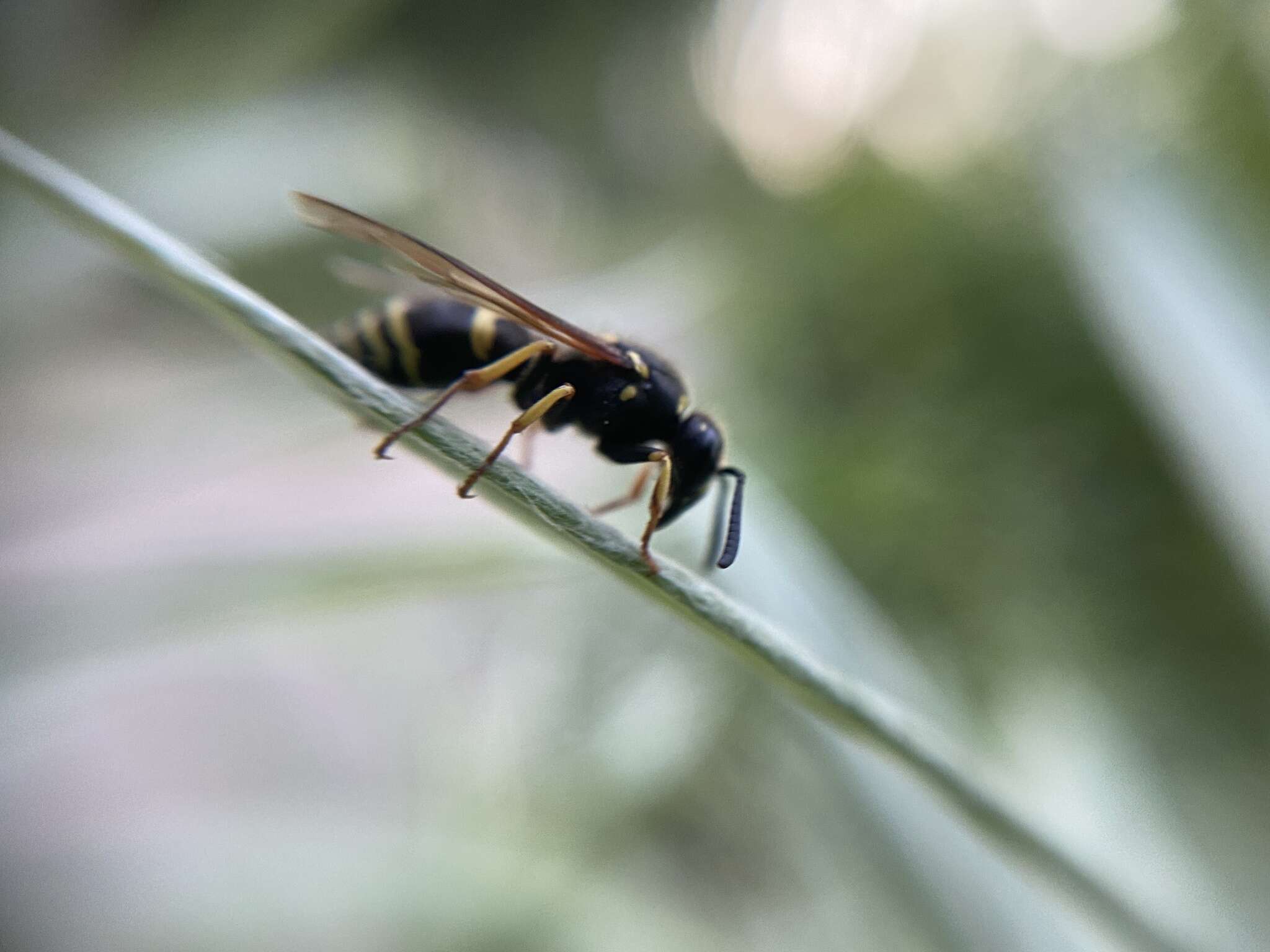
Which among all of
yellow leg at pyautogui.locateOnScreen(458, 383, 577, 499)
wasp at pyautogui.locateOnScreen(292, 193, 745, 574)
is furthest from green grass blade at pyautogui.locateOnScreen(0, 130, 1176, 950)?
wasp at pyautogui.locateOnScreen(292, 193, 745, 574)

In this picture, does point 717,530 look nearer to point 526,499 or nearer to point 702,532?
point 702,532

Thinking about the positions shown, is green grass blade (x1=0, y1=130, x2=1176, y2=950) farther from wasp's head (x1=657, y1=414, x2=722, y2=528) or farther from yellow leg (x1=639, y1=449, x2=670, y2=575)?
wasp's head (x1=657, y1=414, x2=722, y2=528)

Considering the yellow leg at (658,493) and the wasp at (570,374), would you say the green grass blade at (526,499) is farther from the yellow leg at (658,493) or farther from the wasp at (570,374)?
the wasp at (570,374)

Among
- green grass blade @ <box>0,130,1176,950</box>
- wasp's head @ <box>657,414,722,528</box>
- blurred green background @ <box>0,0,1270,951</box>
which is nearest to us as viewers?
green grass blade @ <box>0,130,1176,950</box>

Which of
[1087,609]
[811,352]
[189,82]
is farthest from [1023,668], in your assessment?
[189,82]

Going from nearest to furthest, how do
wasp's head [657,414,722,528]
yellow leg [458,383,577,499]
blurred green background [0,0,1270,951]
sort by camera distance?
yellow leg [458,383,577,499], wasp's head [657,414,722,528], blurred green background [0,0,1270,951]

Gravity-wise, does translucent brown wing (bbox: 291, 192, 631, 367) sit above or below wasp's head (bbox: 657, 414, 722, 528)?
below

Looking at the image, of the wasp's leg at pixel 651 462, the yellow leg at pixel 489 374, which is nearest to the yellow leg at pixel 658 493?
the wasp's leg at pixel 651 462

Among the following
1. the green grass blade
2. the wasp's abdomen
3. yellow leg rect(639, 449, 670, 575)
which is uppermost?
the wasp's abdomen
